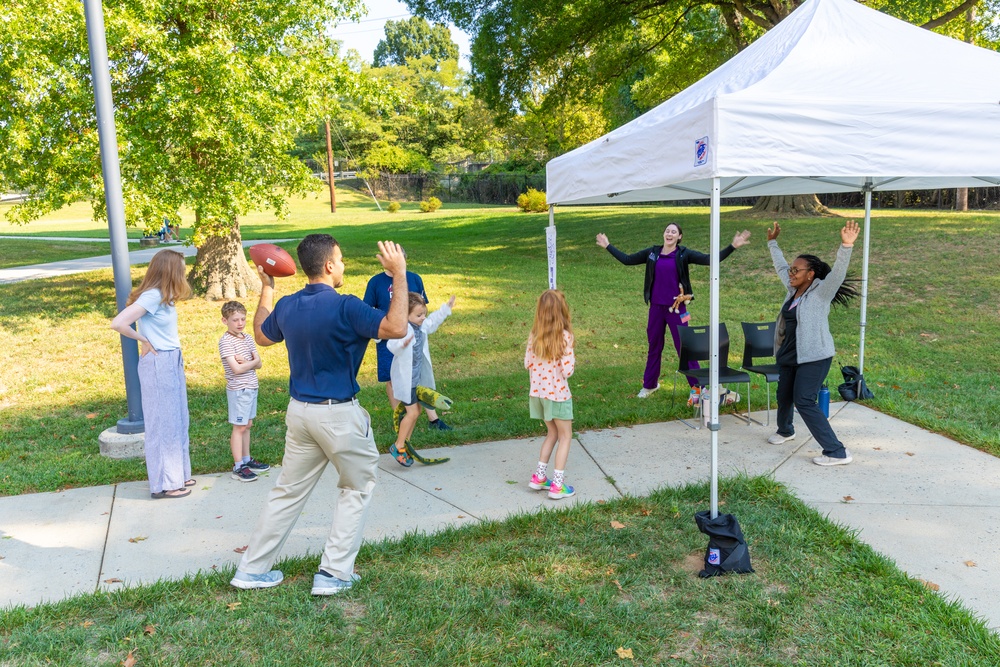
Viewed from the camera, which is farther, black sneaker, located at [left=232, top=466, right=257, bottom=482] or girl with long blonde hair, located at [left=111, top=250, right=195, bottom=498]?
black sneaker, located at [left=232, top=466, right=257, bottom=482]

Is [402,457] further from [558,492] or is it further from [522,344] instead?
[522,344]

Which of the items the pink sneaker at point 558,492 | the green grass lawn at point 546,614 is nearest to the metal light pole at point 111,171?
the green grass lawn at point 546,614

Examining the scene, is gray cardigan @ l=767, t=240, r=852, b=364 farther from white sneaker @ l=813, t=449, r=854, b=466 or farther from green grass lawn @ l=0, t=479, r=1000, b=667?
green grass lawn @ l=0, t=479, r=1000, b=667

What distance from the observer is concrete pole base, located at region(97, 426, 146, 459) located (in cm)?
639

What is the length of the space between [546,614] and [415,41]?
329 feet

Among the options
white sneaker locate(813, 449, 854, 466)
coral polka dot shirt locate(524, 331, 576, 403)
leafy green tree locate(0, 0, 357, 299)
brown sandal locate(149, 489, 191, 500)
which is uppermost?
leafy green tree locate(0, 0, 357, 299)

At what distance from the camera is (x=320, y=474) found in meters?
4.07

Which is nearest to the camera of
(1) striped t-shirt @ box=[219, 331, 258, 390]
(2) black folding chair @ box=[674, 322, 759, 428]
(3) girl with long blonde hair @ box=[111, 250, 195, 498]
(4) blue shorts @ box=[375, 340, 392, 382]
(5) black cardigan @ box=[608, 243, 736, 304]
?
(3) girl with long blonde hair @ box=[111, 250, 195, 498]

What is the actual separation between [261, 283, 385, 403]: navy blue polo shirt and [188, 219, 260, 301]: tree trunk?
37.4 feet

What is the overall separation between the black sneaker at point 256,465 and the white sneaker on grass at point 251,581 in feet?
6.30

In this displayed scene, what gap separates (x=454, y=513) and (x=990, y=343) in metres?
8.64

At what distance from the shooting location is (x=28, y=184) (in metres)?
11.2

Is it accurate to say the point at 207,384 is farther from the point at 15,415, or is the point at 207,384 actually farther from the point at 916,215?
the point at 916,215

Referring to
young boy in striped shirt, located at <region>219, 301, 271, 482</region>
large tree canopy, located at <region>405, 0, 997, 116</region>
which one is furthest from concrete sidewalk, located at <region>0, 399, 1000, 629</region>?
large tree canopy, located at <region>405, 0, 997, 116</region>
